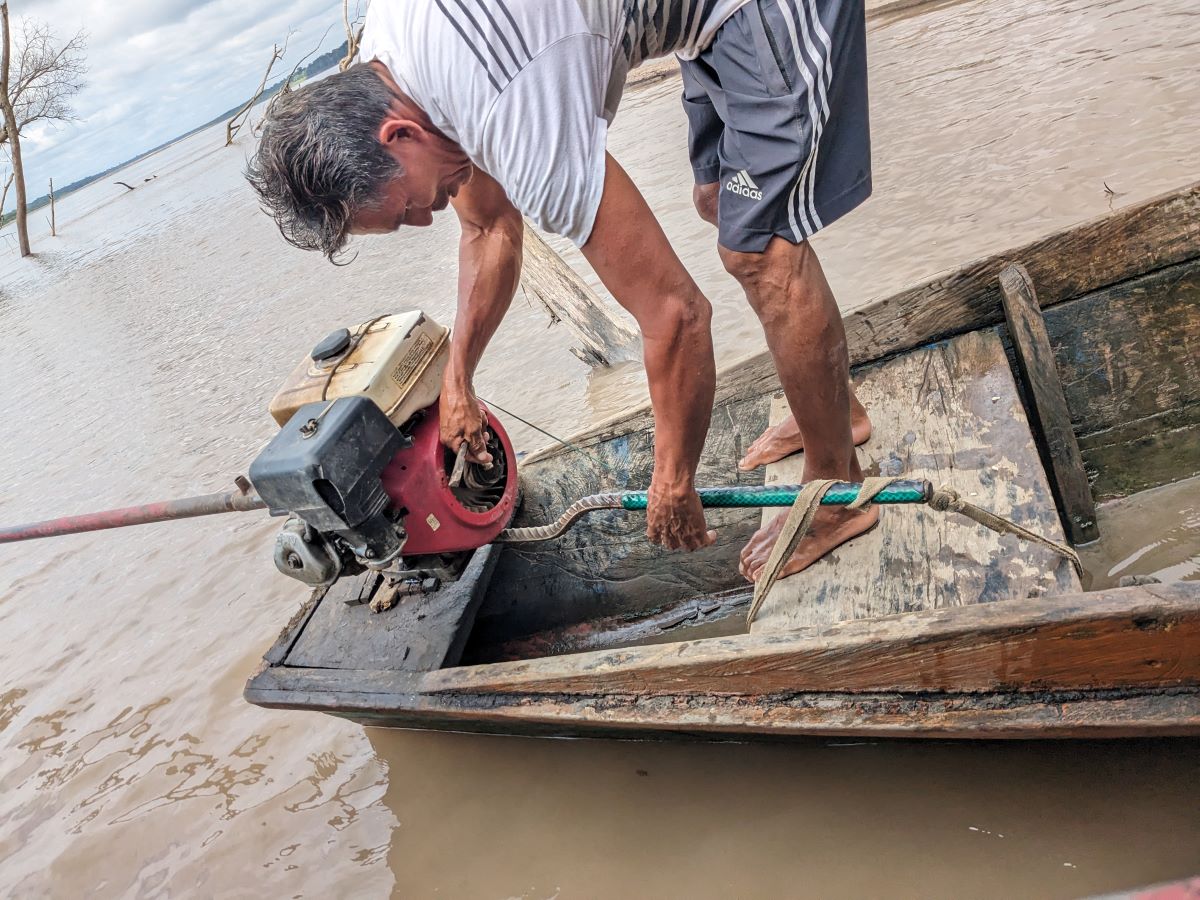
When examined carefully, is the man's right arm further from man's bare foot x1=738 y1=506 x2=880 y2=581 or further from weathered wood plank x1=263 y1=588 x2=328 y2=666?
weathered wood plank x1=263 y1=588 x2=328 y2=666

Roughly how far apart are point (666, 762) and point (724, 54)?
69.6 inches

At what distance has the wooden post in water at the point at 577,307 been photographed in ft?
14.9

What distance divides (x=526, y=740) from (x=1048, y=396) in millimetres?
1760

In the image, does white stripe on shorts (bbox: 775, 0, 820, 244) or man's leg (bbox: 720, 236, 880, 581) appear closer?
white stripe on shorts (bbox: 775, 0, 820, 244)

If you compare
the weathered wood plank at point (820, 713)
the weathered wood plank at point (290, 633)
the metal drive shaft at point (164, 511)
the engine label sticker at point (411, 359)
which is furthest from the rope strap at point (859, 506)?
the weathered wood plank at point (290, 633)

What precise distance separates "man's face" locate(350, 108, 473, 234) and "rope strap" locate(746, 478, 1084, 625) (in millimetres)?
1012

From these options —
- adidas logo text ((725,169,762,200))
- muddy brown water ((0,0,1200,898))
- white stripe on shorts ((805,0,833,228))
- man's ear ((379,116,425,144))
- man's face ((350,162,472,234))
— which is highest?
man's ear ((379,116,425,144))

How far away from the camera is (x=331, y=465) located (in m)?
1.91

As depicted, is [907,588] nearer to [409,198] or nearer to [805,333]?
[805,333]

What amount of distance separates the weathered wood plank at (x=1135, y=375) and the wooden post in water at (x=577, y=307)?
2610 millimetres

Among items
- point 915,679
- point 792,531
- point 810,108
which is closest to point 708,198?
point 810,108

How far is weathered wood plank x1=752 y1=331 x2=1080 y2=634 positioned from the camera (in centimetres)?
187

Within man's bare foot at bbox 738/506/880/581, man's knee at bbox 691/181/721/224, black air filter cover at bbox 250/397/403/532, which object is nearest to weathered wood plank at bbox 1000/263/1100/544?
man's bare foot at bbox 738/506/880/581

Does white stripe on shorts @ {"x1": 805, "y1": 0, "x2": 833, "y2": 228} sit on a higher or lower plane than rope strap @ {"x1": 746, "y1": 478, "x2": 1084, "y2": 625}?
higher
